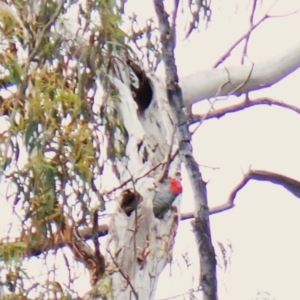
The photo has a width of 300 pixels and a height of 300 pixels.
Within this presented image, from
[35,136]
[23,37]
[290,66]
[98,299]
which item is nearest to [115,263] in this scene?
[98,299]

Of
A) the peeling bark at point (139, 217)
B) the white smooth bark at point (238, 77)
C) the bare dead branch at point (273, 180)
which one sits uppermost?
the white smooth bark at point (238, 77)

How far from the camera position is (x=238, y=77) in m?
3.57

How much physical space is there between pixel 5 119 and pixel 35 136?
0.15 meters

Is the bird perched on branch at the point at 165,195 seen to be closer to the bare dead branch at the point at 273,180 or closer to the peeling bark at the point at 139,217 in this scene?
the peeling bark at the point at 139,217

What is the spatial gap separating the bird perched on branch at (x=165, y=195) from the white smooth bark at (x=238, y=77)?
62cm

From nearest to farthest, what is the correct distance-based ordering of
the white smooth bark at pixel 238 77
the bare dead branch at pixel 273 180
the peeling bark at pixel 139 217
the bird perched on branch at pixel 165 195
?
the peeling bark at pixel 139 217 < the bird perched on branch at pixel 165 195 < the white smooth bark at pixel 238 77 < the bare dead branch at pixel 273 180

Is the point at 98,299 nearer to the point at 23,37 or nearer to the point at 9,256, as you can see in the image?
the point at 9,256

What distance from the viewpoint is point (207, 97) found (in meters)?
3.54

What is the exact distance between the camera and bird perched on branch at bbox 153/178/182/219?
282 cm

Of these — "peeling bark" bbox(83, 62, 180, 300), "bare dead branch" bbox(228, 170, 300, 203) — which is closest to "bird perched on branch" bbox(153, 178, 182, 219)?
"peeling bark" bbox(83, 62, 180, 300)

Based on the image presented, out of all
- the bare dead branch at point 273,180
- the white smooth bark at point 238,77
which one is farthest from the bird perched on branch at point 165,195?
the bare dead branch at point 273,180

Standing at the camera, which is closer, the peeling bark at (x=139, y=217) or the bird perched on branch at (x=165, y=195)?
the peeling bark at (x=139, y=217)

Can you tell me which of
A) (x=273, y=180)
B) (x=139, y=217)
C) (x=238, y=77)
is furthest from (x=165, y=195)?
(x=273, y=180)

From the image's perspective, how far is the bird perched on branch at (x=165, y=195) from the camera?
111 inches
